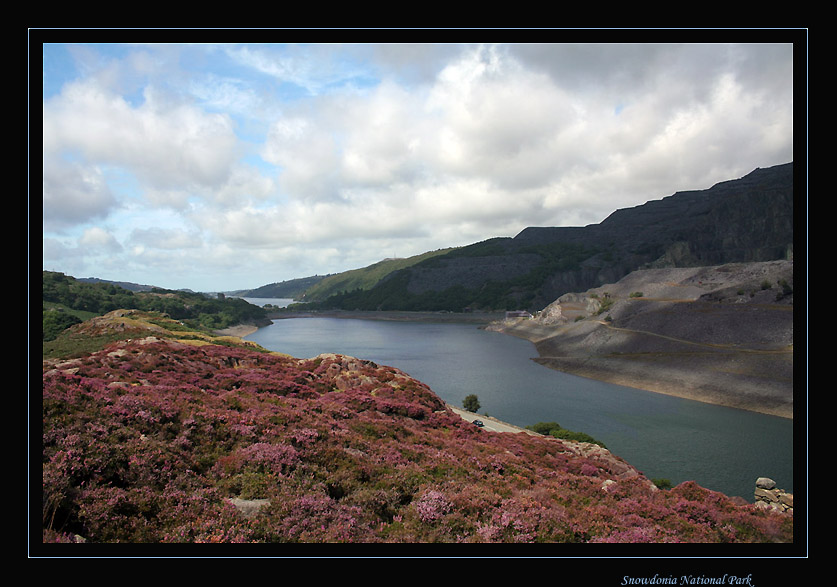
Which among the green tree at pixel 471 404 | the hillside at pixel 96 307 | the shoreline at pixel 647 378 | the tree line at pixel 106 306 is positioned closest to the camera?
the hillside at pixel 96 307

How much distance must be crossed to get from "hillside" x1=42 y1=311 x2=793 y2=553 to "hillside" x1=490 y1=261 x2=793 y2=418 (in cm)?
4289

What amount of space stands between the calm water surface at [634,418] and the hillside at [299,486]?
68.5ft

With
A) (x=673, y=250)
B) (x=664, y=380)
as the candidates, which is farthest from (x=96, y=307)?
(x=673, y=250)

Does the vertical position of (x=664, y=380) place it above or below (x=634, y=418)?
above

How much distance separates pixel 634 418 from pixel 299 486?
4066 cm

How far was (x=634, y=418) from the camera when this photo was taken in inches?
1582

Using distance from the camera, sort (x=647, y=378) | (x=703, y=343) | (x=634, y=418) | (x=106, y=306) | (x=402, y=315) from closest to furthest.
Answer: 1. (x=634, y=418)
2. (x=106, y=306)
3. (x=647, y=378)
4. (x=703, y=343)
5. (x=402, y=315)

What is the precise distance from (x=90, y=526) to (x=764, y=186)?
19816 cm

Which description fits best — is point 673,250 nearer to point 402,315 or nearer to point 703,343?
point 402,315

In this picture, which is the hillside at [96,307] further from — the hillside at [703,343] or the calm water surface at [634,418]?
the hillside at [703,343]

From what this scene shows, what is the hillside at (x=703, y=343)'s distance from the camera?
151 feet

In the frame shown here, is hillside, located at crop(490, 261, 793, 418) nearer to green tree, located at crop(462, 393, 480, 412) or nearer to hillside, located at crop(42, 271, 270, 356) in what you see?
green tree, located at crop(462, 393, 480, 412)

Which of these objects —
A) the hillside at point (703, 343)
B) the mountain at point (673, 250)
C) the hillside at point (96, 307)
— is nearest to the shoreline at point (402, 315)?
the mountain at point (673, 250)
